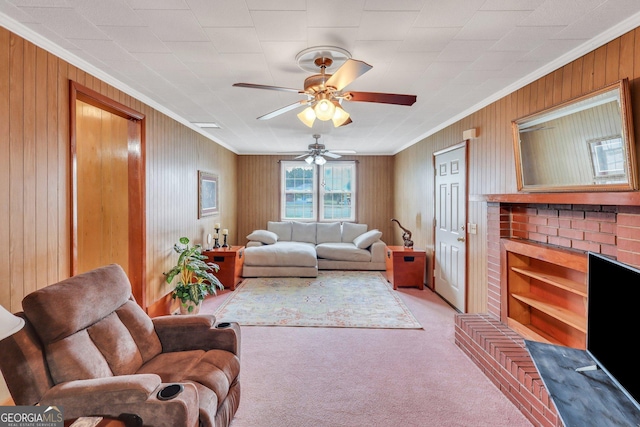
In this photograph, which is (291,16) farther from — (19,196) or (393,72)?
(19,196)

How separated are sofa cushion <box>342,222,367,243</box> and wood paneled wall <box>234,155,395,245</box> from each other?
1.56ft

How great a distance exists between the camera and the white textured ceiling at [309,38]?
Result: 1.68m

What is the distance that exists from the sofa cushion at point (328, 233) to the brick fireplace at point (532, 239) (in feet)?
12.9

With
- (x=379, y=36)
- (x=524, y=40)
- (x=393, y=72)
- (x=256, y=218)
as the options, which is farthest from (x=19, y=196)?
(x=256, y=218)

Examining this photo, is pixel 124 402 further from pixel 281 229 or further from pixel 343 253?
pixel 281 229

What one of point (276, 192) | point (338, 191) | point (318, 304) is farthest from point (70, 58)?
point (338, 191)

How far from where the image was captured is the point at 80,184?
3355 mm

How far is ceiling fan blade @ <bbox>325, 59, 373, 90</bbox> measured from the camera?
1730 mm

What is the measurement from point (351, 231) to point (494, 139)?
4004mm

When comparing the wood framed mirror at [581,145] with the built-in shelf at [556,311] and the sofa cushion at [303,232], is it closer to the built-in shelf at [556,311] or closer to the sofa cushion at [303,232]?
the built-in shelf at [556,311]

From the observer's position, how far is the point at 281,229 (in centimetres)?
683

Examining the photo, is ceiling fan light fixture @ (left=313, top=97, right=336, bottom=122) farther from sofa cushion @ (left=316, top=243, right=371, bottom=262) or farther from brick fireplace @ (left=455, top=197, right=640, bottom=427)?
sofa cushion @ (left=316, top=243, right=371, bottom=262)

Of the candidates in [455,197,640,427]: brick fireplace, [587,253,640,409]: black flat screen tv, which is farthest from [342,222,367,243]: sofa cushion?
[587,253,640,409]: black flat screen tv

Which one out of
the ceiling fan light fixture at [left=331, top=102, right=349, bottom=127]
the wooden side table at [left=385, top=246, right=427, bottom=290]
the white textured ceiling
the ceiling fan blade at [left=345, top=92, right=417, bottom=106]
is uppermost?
the white textured ceiling
